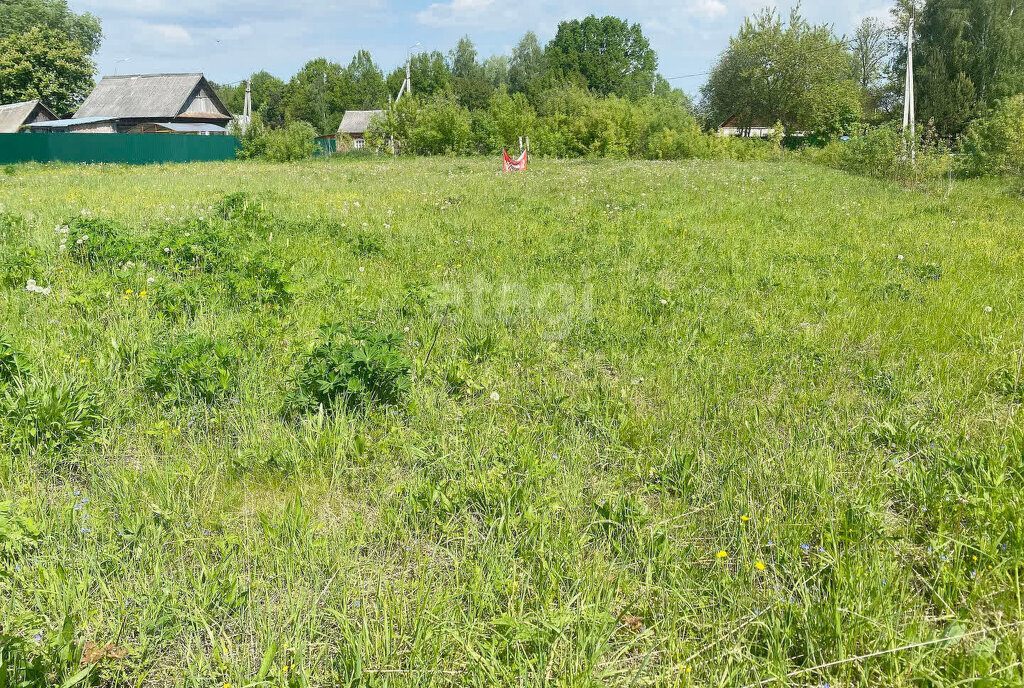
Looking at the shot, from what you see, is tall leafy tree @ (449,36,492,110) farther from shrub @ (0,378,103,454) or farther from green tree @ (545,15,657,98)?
shrub @ (0,378,103,454)

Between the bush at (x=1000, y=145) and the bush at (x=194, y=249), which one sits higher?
the bush at (x=1000, y=145)

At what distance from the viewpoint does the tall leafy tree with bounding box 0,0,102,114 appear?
186ft

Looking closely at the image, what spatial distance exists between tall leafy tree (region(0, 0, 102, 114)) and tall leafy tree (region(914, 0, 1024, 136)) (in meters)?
70.9

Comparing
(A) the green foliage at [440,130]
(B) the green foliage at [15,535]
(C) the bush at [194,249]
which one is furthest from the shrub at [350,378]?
(A) the green foliage at [440,130]

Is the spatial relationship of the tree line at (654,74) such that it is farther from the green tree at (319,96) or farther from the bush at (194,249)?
the bush at (194,249)

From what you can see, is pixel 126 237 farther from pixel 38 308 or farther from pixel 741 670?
pixel 741 670

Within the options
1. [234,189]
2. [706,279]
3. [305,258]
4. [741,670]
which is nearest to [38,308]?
[305,258]

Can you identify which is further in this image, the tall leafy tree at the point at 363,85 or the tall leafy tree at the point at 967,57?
the tall leafy tree at the point at 363,85

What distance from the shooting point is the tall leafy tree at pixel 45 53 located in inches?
2237

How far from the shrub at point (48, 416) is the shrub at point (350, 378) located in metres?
1.00

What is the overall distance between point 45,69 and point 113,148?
36928 millimetres

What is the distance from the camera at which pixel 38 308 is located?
498 cm

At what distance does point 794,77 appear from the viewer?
49750 millimetres

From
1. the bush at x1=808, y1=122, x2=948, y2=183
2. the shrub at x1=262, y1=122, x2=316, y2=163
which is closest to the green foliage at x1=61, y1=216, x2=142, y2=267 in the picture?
the bush at x1=808, y1=122, x2=948, y2=183
